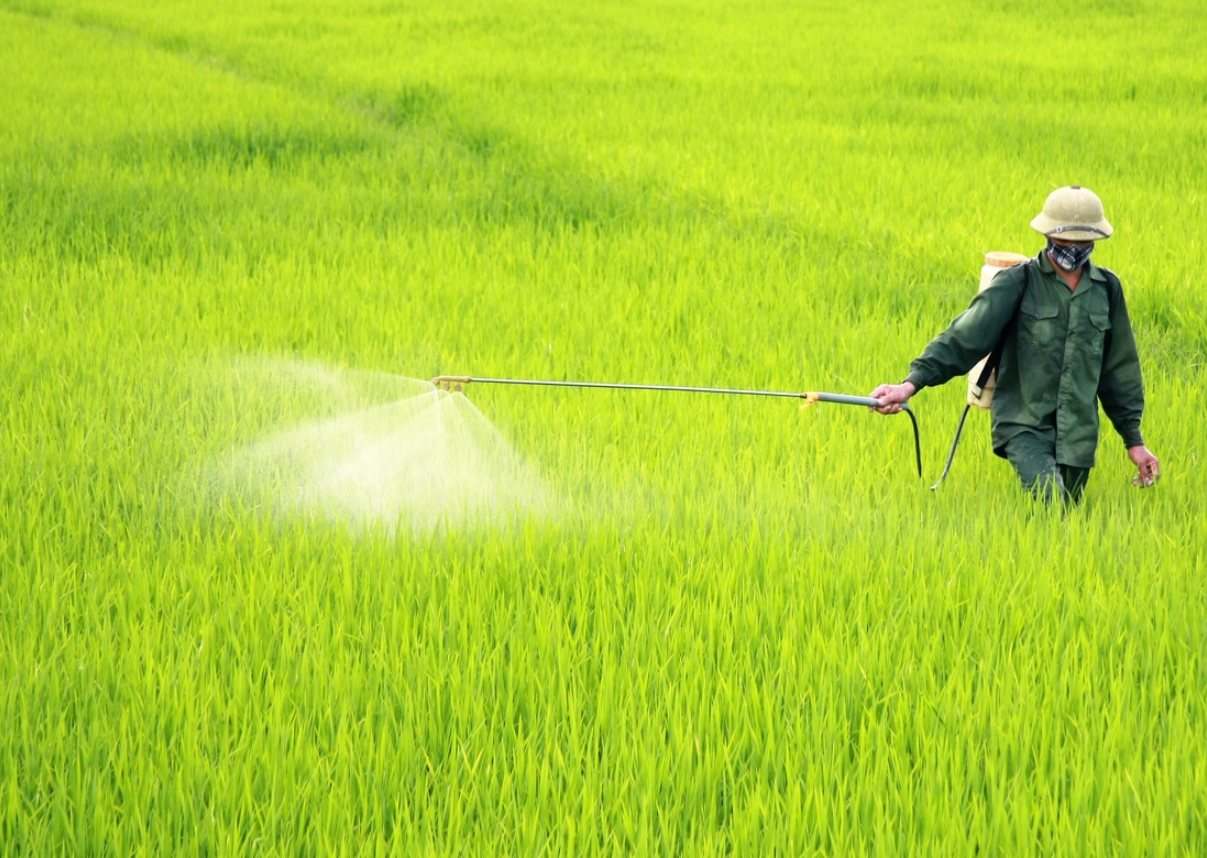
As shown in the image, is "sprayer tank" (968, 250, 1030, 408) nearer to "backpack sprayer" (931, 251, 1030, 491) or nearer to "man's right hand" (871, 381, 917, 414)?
"backpack sprayer" (931, 251, 1030, 491)

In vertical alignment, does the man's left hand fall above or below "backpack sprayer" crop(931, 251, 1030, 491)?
below

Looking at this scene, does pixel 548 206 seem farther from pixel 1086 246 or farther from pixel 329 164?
pixel 1086 246

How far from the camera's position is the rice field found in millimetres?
1982

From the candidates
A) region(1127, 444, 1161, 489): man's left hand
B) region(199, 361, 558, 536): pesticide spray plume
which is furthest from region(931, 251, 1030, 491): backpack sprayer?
region(199, 361, 558, 536): pesticide spray plume

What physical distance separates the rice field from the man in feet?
0.54

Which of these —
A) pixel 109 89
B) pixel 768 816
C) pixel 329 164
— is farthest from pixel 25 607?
pixel 109 89

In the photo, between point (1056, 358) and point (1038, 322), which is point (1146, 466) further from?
point (1038, 322)

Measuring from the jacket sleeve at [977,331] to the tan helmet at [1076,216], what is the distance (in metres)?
0.18

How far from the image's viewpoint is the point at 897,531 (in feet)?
9.87

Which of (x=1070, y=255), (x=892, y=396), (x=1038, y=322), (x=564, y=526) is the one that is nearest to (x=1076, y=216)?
(x=1070, y=255)

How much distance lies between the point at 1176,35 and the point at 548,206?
9341mm

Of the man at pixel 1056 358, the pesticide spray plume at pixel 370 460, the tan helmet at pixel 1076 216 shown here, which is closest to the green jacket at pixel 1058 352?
the man at pixel 1056 358

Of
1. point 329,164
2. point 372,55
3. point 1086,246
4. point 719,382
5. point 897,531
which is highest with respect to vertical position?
point 372,55

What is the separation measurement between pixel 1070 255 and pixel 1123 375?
37cm
